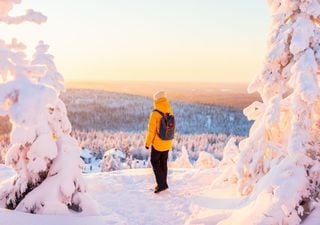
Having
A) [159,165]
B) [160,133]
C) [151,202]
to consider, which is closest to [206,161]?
[159,165]

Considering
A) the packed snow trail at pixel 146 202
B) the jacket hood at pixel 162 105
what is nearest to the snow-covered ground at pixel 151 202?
the packed snow trail at pixel 146 202

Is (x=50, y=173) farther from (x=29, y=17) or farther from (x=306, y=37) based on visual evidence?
(x=306, y=37)

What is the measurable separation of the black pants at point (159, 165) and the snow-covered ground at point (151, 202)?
25cm

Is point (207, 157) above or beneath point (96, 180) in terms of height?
beneath

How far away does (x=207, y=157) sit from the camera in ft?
73.1

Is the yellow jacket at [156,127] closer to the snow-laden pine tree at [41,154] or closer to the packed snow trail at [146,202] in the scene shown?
the packed snow trail at [146,202]

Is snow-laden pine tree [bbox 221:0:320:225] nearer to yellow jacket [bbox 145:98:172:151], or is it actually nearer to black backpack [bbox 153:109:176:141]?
black backpack [bbox 153:109:176:141]

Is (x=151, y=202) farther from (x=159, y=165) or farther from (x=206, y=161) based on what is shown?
(x=206, y=161)

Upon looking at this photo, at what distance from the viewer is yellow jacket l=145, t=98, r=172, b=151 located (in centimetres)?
891

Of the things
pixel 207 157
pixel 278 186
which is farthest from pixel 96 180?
pixel 207 157

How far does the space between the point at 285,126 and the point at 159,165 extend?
2810 mm

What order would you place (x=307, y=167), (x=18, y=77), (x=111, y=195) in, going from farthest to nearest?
1. (x=111, y=195)
2. (x=307, y=167)
3. (x=18, y=77)

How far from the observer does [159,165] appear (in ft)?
30.7

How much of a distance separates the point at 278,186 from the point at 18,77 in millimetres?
3755
